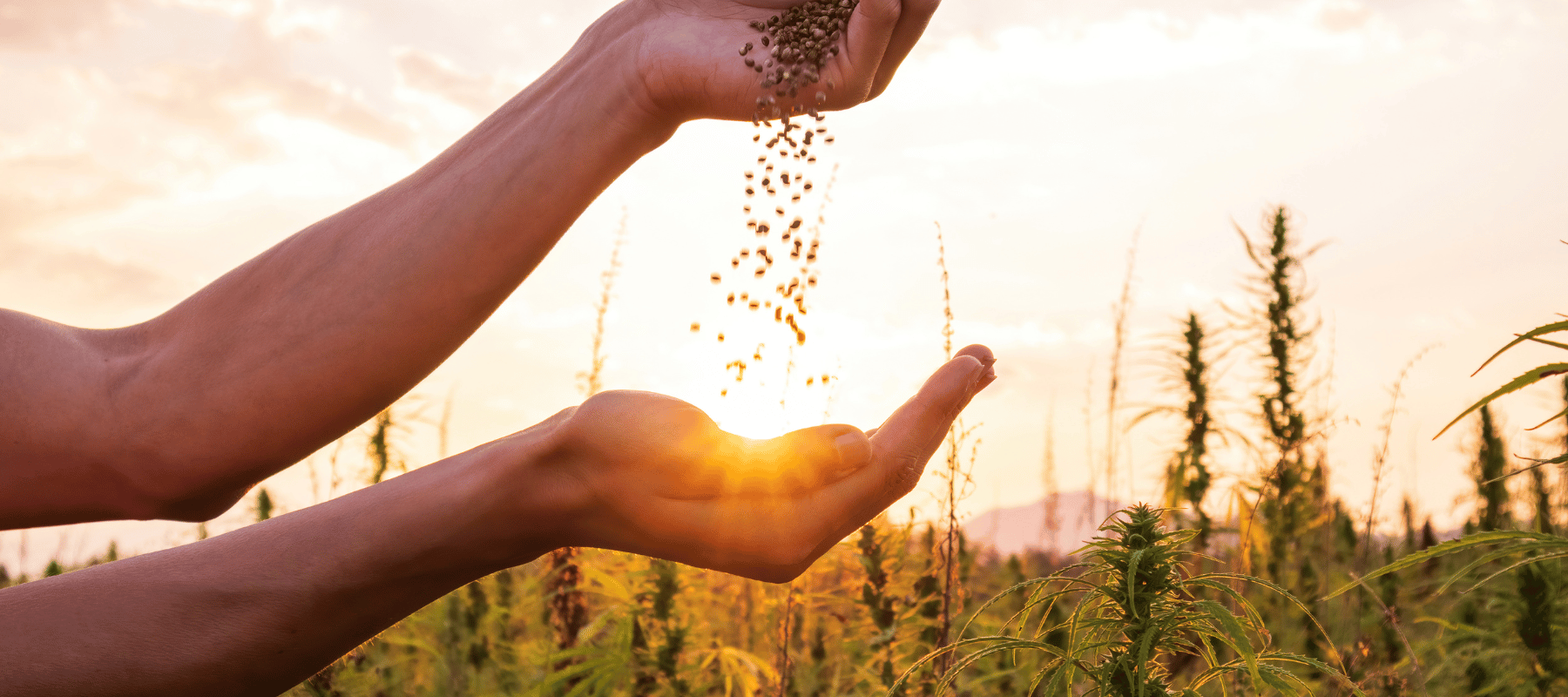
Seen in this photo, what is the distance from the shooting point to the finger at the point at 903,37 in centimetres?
180

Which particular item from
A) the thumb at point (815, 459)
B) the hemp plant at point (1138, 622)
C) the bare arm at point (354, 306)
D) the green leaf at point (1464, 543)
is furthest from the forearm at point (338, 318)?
the green leaf at point (1464, 543)

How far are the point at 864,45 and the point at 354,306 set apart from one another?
1.17 m

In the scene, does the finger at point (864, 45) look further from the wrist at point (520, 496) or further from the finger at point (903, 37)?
the wrist at point (520, 496)

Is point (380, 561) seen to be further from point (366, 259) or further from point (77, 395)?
point (77, 395)

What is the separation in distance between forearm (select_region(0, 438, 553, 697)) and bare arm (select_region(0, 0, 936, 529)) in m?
0.44

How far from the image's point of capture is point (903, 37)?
1879 millimetres

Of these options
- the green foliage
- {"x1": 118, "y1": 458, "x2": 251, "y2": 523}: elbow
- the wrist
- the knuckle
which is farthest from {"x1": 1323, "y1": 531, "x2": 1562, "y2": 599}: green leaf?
the green foliage

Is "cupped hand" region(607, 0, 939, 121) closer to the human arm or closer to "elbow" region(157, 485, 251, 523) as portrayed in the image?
the human arm

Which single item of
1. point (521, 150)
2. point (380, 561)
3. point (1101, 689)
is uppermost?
point (521, 150)

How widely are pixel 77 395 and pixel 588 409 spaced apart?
1.31m

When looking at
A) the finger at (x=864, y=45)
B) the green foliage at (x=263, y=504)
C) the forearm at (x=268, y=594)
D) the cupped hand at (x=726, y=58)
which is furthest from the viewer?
the green foliage at (x=263, y=504)

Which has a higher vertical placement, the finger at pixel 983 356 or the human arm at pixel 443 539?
the finger at pixel 983 356

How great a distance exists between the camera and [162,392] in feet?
6.75

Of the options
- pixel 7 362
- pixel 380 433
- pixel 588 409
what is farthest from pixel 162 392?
pixel 380 433
